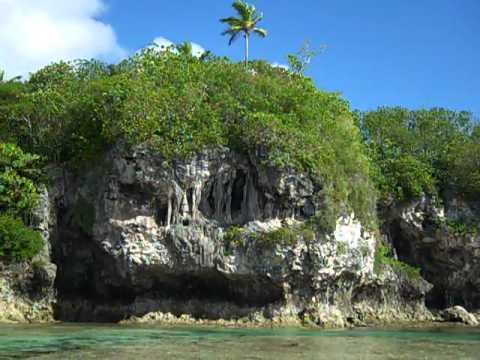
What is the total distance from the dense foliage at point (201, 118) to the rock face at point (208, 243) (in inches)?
32.1

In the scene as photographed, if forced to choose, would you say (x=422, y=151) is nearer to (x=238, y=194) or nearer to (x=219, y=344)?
(x=238, y=194)

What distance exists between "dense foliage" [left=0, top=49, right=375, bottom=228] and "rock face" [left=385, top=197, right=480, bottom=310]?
4.18 metres

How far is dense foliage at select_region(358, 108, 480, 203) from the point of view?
32875mm

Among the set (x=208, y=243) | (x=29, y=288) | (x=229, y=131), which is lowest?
(x=29, y=288)

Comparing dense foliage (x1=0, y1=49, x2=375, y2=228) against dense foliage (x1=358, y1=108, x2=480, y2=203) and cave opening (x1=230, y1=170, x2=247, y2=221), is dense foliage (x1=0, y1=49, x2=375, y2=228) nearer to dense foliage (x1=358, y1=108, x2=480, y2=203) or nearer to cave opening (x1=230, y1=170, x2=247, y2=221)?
cave opening (x1=230, y1=170, x2=247, y2=221)

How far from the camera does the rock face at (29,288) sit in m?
25.6

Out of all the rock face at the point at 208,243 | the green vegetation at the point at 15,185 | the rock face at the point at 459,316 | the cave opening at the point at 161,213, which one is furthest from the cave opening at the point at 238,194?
the rock face at the point at 459,316

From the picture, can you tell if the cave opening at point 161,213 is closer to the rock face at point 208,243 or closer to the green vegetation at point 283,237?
the rock face at point 208,243

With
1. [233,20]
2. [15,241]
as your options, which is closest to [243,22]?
[233,20]

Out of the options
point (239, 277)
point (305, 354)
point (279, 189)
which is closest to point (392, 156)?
point (279, 189)

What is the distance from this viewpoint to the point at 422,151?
35.1 m

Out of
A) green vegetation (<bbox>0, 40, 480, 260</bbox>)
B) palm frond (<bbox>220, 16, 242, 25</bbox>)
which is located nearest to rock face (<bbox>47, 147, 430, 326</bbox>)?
green vegetation (<bbox>0, 40, 480, 260</bbox>)

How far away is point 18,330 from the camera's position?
20766 millimetres

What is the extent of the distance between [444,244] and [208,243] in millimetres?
13452
